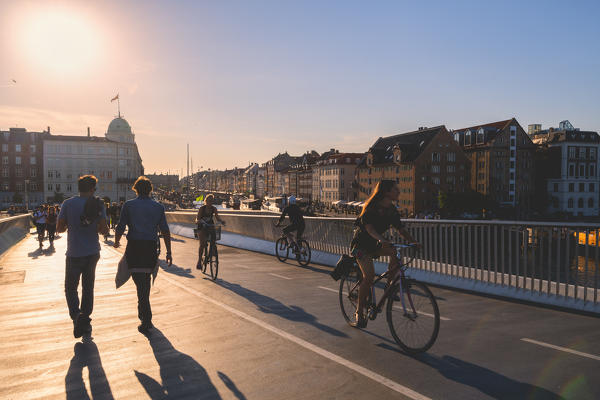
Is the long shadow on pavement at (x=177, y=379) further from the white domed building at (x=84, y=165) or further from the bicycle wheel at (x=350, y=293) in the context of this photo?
the white domed building at (x=84, y=165)

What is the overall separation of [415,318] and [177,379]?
2.54 meters

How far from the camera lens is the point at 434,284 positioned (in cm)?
1001

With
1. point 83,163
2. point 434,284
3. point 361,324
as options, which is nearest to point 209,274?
point 434,284

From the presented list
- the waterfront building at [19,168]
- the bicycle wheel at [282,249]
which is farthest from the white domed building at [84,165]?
the bicycle wheel at [282,249]

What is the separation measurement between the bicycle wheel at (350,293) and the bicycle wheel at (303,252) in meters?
6.58

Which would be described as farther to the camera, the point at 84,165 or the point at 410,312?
the point at 84,165

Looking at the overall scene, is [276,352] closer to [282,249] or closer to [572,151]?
[282,249]

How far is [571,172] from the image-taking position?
104875 millimetres

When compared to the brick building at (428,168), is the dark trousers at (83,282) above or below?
below

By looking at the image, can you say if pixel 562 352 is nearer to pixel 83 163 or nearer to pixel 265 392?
pixel 265 392

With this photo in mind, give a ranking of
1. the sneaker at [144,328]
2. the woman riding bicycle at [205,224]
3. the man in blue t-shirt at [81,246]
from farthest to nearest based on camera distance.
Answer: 1. the woman riding bicycle at [205,224]
2. the sneaker at [144,328]
3. the man in blue t-shirt at [81,246]

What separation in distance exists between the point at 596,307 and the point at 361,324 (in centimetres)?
371

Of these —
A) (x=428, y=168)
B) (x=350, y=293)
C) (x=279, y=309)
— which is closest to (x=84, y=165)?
(x=428, y=168)

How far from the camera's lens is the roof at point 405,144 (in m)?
97.2
